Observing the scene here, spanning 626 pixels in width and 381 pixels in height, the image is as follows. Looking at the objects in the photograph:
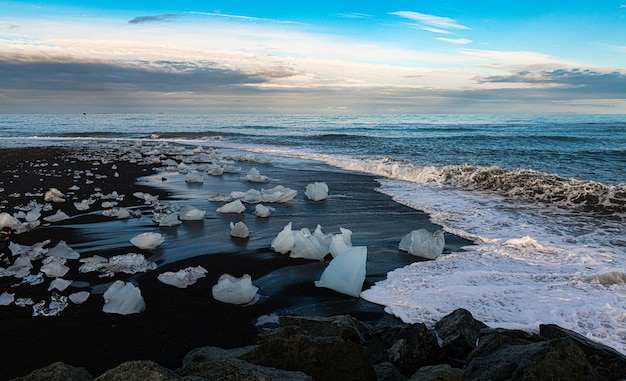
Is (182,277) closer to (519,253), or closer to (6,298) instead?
(6,298)

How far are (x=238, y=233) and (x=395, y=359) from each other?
3.88 metres

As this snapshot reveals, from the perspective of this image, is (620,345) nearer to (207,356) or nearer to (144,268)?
(207,356)

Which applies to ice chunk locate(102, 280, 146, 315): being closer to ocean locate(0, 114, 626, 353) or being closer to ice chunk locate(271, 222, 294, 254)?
ice chunk locate(271, 222, 294, 254)

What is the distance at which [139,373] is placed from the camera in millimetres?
2053

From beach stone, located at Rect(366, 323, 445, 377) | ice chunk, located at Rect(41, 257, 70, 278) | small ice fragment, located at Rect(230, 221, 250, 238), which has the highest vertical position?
beach stone, located at Rect(366, 323, 445, 377)

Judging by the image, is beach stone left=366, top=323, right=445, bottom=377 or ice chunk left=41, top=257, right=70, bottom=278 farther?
ice chunk left=41, top=257, right=70, bottom=278

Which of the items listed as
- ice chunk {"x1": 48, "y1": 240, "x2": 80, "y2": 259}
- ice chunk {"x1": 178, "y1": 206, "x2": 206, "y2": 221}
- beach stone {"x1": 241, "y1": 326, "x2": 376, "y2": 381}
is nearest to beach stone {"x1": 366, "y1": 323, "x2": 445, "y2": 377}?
beach stone {"x1": 241, "y1": 326, "x2": 376, "y2": 381}

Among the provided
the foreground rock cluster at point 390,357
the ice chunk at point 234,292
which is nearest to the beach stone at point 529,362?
the foreground rock cluster at point 390,357

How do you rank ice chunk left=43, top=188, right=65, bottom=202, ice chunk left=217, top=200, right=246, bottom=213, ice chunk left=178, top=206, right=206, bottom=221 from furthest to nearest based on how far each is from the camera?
ice chunk left=43, top=188, right=65, bottom=202 < ice chunk left=217, top=200, right=246, bottom=213 < ice chunk left=178, top=206, right=206, bottom=221

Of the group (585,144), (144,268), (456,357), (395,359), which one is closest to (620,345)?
(456,357)

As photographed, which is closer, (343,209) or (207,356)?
(207,356)

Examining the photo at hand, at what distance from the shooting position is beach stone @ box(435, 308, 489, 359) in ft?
10.9

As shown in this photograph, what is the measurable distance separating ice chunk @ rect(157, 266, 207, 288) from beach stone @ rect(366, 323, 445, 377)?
7.17 feet

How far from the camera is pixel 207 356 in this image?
115 inches
